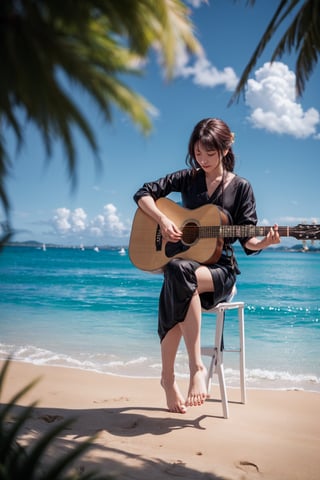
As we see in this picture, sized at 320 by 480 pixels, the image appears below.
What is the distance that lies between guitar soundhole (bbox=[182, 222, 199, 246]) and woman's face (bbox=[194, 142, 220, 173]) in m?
0.41

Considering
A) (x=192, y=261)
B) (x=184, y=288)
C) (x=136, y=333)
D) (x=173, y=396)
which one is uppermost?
(x=192, y=261)

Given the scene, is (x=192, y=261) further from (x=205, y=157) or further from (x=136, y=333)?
→ (x=136, y=333)

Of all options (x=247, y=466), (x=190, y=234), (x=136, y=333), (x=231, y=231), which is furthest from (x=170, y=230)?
(x=136, y=333)

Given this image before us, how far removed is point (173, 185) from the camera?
371 cm

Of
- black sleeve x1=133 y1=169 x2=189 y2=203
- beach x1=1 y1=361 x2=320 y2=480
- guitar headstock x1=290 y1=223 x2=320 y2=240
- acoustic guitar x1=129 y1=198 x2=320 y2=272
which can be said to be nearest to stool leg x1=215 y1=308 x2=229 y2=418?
beach x1=1 y1=361 x2=320 y2=480

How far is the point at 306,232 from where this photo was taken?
3072mm

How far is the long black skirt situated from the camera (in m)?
3.15

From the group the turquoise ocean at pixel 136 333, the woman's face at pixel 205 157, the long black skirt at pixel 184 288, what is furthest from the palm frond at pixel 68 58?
the woman's face at pixel 205 157

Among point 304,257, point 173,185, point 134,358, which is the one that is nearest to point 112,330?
point 134,358

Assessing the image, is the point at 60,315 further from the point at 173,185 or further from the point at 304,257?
the point at 304,257

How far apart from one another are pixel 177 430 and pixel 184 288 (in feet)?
2.93

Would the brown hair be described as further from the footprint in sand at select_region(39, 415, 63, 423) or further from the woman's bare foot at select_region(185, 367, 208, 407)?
the footprint in sand at select_region(39, 415, 63, 423)

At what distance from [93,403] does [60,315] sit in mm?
7317

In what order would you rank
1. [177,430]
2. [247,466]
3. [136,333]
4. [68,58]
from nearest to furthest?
[68,58], [247,466], [177,430], [136,333]
